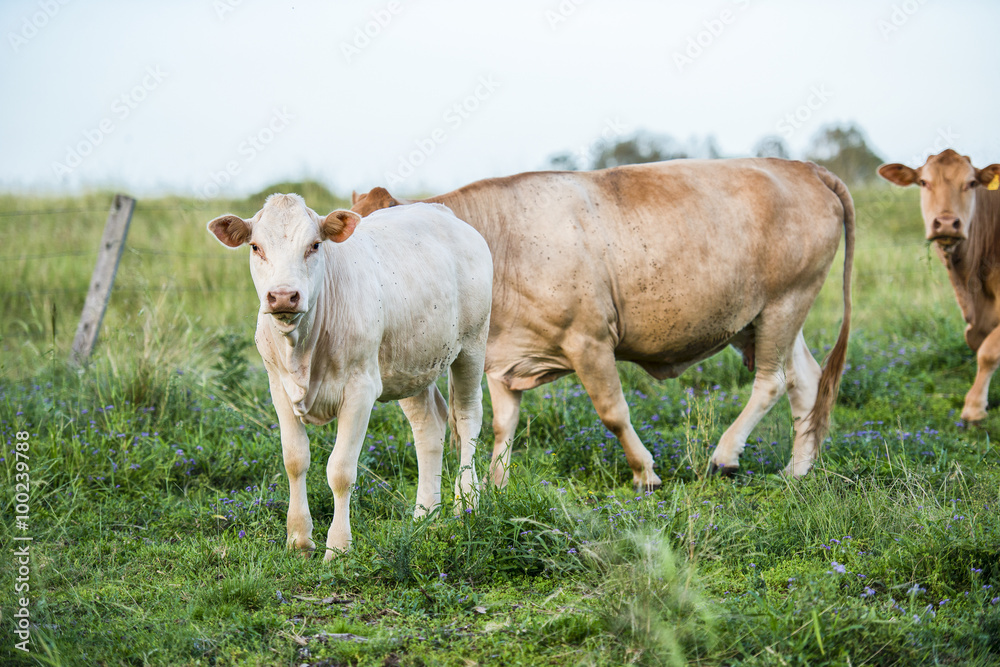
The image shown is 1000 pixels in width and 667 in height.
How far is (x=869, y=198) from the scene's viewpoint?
51.2 ft

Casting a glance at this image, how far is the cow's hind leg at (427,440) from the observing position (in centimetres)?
463

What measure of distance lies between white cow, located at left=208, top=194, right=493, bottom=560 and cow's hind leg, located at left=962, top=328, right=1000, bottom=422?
413 centimetres

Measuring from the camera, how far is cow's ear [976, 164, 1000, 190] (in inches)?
268

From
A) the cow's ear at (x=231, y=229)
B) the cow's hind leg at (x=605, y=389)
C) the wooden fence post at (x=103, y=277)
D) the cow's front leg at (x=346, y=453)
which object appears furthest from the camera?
the wooden fence post at (x=103, y=277)

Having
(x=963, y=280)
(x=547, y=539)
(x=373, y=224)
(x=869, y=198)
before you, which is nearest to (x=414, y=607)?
(x=547, y=539)

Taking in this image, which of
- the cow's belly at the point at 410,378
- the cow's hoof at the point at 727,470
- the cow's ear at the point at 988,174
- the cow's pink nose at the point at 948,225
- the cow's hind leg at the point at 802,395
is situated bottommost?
the cow's hoof at the point at 727,470

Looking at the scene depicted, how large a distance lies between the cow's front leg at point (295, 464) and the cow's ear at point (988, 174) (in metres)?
5.81

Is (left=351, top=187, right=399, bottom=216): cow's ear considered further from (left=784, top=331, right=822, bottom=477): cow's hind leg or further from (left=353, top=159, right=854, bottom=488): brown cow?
(left=784, top=331, right=822, bottom=477): cow's hind leg

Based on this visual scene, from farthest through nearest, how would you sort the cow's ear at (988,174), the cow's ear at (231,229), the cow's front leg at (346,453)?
the cow's ear at (988,174), the cow's front leg at (346,453), the cow's ear at (231,229)

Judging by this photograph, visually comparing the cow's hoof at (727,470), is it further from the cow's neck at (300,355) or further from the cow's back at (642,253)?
the cow's neck at (300,355)

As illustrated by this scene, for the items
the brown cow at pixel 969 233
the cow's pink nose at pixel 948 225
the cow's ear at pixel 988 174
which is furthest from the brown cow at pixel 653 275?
the cow's ear at pixel 988 174

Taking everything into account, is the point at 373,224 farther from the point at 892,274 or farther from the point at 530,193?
the point at 892,274

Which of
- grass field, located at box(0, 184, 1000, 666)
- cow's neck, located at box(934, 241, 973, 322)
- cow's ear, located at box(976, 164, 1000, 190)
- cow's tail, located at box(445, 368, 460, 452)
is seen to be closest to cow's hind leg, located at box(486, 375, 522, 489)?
grass field, located at box(0, 184, 1000, 666)

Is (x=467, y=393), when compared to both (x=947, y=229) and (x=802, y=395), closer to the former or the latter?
(x=802, y=395)
